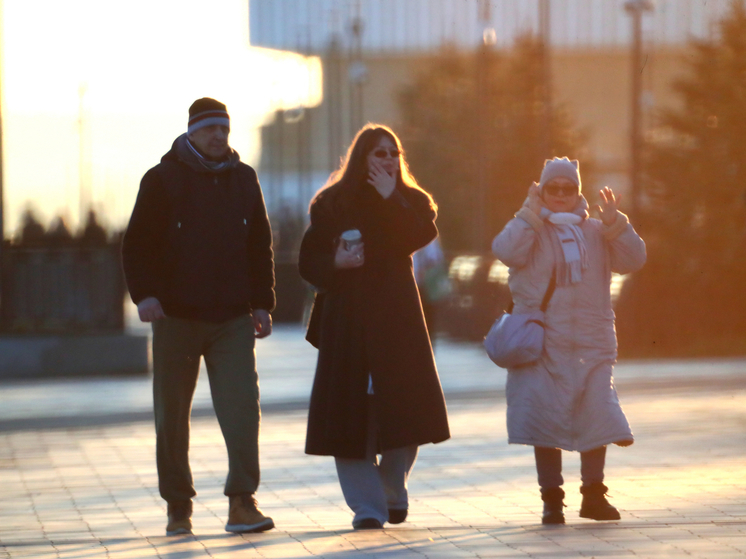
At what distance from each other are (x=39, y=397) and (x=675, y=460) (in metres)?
6.79

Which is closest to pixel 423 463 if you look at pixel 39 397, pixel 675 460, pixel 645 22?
pixel 675 460

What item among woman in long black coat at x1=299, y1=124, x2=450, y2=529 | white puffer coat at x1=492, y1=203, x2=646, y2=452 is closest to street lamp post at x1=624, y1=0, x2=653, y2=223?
white puffer coat at x1=492, y1=203, x2=646, y2=452

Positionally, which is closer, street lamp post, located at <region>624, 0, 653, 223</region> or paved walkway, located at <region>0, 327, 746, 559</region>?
paved walkway, located at <region>0, 327, 746, 559</region>

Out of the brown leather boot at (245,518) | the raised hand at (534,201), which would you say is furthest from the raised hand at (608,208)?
the brown leather boot at (245,518)

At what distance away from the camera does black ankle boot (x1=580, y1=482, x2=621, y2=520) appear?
620 cm

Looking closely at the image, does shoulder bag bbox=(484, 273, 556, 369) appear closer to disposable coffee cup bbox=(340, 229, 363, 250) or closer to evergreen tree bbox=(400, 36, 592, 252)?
disposable coffee cup bbox=(340, 229, 363, 250)

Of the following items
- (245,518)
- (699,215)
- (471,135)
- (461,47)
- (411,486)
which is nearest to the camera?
(245,518)

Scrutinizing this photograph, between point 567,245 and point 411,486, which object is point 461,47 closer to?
point 411,486

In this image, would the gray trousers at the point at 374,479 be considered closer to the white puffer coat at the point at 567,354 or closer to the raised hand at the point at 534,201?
the white puffer coat at the point at 567,354

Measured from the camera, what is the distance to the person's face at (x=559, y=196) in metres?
6.30

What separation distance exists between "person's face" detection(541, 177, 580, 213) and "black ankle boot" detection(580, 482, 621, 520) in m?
1.22

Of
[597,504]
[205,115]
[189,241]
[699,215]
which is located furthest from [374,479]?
[699,215]

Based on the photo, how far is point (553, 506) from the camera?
6121 millimetres

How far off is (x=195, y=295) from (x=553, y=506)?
5.83 ft
